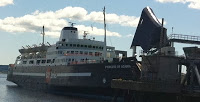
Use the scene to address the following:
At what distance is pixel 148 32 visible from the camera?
4288 centimetres

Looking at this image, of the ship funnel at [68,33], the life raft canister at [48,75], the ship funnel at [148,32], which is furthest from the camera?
the ship funnel at [68,33]

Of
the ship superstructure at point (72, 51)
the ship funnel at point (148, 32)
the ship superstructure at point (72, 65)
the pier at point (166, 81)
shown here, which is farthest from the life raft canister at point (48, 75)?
the pier at point (166, 81)

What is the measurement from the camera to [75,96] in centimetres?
5162

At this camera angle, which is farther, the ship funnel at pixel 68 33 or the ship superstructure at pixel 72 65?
the ship funnel at pixel 68 33

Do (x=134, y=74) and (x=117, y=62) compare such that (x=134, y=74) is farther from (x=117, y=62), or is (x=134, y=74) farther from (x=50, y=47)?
(x=50, y=47)

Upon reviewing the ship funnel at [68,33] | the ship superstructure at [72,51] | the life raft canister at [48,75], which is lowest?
the life raft canister at [48,75]

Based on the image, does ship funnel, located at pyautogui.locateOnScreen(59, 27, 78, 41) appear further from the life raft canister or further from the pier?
the pier

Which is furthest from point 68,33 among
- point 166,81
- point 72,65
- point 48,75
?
point 166,81

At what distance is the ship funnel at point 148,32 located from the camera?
4153 centimetres

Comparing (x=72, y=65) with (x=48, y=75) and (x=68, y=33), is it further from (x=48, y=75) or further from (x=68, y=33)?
(x=68, y=33)

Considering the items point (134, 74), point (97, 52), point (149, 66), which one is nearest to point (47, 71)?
point (97, 52)

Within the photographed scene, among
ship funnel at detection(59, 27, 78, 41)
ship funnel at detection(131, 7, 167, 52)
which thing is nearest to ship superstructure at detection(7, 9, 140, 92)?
ship funnel at detection(59, 27, 78, 41)

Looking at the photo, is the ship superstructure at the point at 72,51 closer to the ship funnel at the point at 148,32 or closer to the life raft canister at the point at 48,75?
the life raft canister at the point at 48,75

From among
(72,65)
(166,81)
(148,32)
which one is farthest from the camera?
(72,65)
